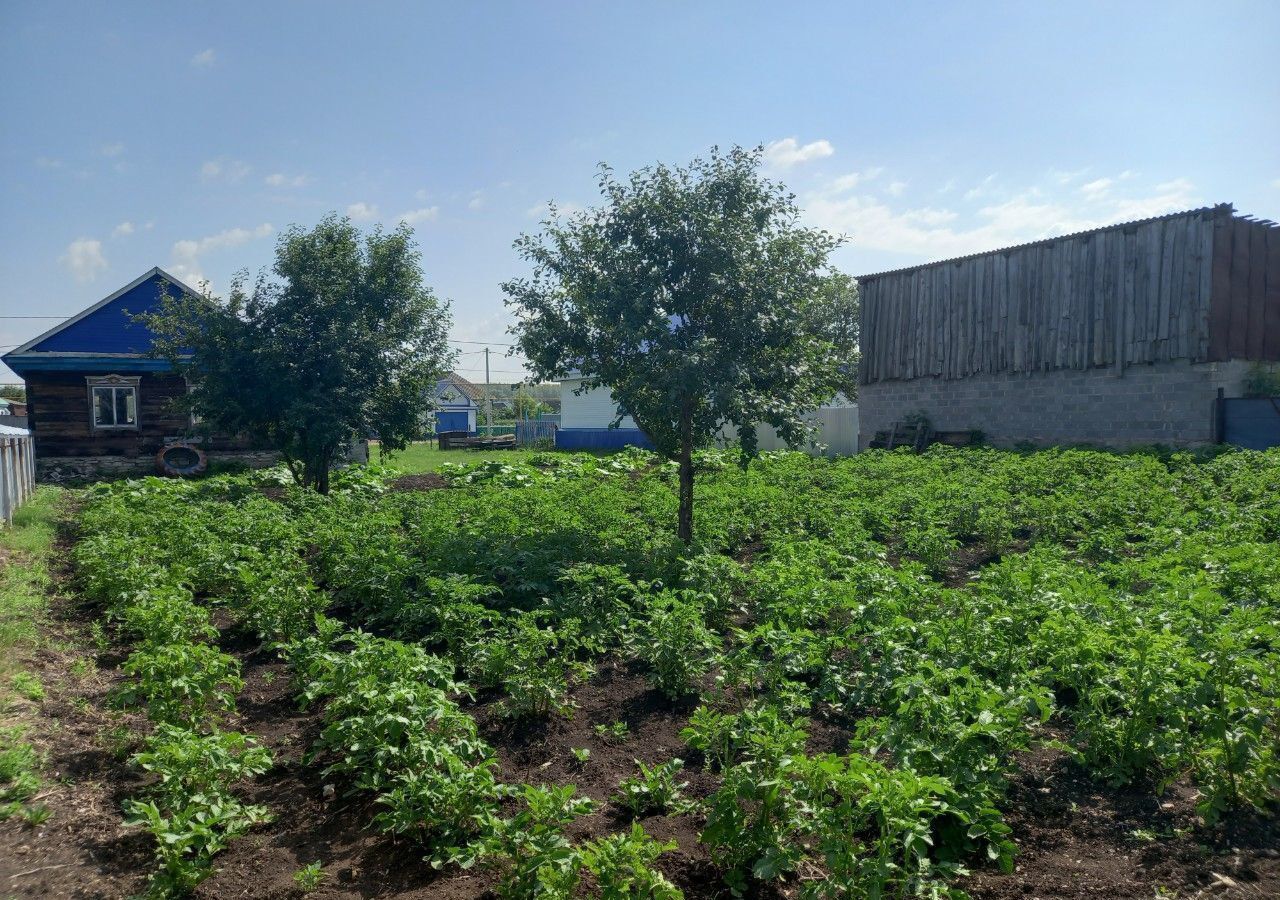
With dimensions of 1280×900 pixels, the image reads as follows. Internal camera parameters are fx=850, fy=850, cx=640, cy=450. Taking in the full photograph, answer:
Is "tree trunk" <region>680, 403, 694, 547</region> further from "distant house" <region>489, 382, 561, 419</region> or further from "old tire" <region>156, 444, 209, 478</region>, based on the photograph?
"distant house" <region>489, 382, 561, 419</region>

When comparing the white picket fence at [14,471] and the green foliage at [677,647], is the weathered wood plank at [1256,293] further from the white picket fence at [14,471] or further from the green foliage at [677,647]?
the white picket fence at [14,471]

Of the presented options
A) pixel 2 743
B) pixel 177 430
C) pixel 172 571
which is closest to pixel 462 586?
pixel 2 743

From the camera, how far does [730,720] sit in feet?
14.4

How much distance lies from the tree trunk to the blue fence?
2654 centimetres

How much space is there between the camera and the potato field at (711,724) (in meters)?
3.61

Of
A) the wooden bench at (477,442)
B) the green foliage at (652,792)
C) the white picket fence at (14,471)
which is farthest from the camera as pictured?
the wooden bench at (477,442)

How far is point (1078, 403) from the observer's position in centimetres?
1969

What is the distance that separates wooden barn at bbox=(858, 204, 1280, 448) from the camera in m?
17.5

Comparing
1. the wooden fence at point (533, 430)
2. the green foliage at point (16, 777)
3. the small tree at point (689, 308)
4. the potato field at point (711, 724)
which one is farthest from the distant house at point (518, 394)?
the green foliage at point (16, 777)

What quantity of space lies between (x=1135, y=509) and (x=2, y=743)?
1122 centimetres

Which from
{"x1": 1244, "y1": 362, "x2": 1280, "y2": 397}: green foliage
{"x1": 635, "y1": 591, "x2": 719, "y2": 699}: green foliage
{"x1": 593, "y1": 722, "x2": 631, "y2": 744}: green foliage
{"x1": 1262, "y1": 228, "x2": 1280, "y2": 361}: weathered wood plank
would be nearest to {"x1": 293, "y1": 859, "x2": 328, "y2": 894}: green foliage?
{"x1": 593, "y1": 722, "x2": 631, "y2": 744}: green foliage

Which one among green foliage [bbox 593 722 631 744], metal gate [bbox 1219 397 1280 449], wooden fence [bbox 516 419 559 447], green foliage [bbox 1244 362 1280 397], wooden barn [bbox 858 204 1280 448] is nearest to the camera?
green foliage [bbox 593 722 631 744]

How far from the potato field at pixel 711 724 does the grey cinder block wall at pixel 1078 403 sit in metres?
9.65

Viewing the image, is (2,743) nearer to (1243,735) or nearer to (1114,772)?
(1114,772)
